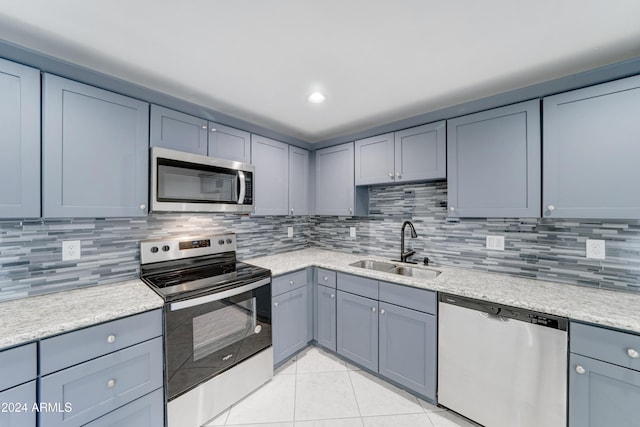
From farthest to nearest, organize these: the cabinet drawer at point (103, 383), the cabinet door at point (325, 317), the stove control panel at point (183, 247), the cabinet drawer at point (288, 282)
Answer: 1. the cabinet door at point (325, 317)
2. the cabinet drawer at point (288, 282)
3. the stove control panel at point (183, 247)
4. the cabinet drawer at point (103, 383)

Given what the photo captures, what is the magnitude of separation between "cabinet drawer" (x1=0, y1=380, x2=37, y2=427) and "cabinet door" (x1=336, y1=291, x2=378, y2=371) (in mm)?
1853

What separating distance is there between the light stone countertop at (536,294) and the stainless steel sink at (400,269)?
0.40ft

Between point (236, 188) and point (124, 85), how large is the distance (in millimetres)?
969

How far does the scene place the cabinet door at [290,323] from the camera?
2092mm

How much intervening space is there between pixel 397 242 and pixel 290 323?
1.34 meters

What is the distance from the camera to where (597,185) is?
4.62 ft

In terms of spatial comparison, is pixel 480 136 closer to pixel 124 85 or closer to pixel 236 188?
pixel 236 188

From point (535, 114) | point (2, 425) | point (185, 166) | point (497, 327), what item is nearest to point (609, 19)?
point (535, 114)

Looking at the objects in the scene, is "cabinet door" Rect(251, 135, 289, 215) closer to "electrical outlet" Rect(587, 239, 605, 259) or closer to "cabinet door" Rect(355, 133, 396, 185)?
"cabinet door" Rect(355, 133, 396, 185)

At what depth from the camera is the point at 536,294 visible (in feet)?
4.87

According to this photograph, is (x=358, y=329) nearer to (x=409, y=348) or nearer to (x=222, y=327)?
(x=409, y=348)

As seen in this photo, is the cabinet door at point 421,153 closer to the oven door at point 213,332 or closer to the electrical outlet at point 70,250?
the oven door at point 213,332

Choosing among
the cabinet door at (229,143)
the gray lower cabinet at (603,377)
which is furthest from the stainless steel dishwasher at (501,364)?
the cabinet door at (229,143)

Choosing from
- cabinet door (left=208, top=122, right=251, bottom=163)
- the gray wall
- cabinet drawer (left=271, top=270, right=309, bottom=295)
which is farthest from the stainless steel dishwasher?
cabinet door (left=208, top=122, right=251, bottom=163)
